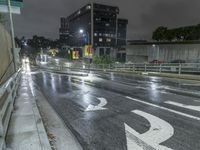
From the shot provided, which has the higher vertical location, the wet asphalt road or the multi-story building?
the multi-story building

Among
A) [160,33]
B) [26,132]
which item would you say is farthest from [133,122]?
[160,33]

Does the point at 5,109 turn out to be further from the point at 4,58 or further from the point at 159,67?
the point at 159,67

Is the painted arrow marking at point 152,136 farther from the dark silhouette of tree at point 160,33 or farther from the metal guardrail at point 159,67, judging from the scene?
the dark silhouette of tree at point 160,33

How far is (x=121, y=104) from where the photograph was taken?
264 inches

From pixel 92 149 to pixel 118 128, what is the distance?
1.16m

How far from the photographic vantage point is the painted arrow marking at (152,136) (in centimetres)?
351

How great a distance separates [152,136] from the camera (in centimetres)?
392

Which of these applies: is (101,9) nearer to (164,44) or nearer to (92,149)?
(164,44)

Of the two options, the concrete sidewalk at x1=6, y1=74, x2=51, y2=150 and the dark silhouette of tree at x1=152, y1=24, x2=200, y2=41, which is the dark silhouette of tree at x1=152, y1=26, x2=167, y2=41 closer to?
the dark silhouette of tree at x1=152, y1=24, x2=200, y2=41

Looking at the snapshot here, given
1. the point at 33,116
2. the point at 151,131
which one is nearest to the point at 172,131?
the point at 151,131

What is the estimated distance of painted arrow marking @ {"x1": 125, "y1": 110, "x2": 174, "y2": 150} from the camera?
3508 millimetres

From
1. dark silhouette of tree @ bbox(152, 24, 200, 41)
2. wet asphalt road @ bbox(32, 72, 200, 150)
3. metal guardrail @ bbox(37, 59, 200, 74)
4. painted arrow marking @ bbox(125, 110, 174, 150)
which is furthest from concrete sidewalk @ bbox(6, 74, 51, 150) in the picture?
dark silhouette of tree @ bbox(152, 24, 200, 41)

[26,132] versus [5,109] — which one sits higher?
[5,109]

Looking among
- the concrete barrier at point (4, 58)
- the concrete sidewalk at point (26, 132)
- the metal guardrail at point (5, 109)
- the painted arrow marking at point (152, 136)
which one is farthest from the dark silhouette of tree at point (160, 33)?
the metal guardrail at point (5, 109)
